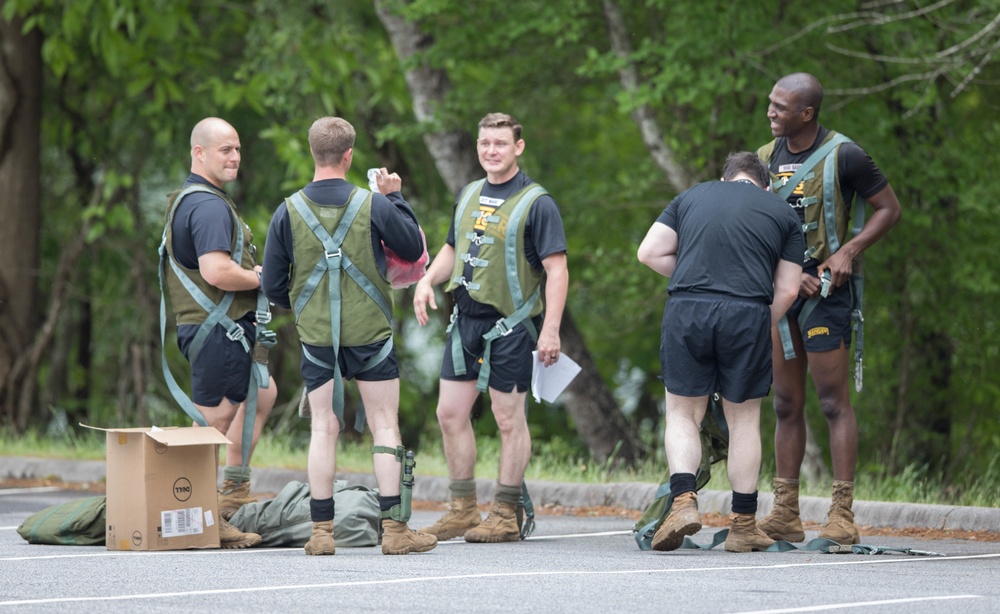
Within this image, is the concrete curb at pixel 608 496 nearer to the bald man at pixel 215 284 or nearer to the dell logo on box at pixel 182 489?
the bald man at pixel 215 284

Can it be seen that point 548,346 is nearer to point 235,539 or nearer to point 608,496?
point 235,539

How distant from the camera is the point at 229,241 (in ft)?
26.0

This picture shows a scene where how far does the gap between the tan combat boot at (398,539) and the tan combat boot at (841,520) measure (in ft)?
6.58

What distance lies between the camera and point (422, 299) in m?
8.19

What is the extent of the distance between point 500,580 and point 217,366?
246 centimetres

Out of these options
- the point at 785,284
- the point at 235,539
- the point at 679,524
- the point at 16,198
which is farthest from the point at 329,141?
the point at 16,198

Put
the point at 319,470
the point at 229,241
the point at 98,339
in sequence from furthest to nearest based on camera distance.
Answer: the point at 98,339, the point at 229,241, the point at 319,470

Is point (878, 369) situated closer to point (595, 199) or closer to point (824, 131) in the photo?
point (595, 199)

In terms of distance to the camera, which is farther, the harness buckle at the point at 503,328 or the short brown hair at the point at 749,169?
the harness buckle at the point at 503,328

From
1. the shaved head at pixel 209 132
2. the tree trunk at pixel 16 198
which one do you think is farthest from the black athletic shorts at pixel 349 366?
A: the tree trunk at pixel 16 198

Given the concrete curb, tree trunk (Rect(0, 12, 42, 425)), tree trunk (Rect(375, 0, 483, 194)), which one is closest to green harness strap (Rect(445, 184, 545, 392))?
the concrete curb

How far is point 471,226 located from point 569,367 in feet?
2.99

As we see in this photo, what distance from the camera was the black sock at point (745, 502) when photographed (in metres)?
7.68

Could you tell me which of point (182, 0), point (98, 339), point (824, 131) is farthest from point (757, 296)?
point (98, 339)
